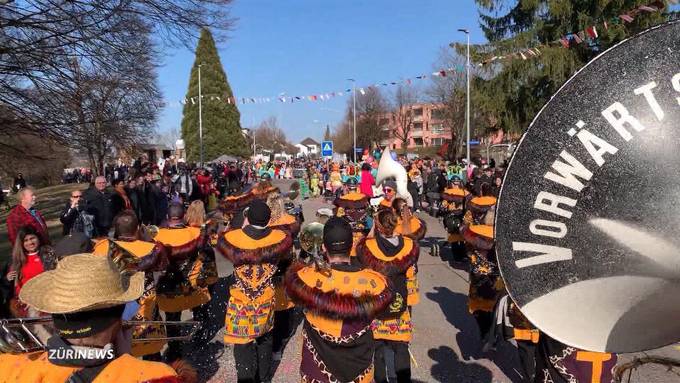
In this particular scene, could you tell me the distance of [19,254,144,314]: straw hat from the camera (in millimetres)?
1649

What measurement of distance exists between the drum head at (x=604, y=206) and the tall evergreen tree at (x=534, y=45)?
13.0 metres

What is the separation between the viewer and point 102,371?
1.64 meters

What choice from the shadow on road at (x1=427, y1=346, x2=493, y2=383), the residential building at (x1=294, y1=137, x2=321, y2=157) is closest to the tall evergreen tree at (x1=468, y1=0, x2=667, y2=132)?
the shadow on road at (x1=427, y1=346, x2=493, y2=383)

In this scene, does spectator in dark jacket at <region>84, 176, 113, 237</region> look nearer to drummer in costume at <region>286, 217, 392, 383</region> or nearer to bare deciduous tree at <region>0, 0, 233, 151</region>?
bare deciduous tree at <region>0, 0, 233, 151</region>

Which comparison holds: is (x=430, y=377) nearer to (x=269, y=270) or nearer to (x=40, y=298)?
(x=269, y=270)

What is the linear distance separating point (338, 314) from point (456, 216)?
6947 millimetres

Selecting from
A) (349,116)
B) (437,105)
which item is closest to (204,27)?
(437,105)

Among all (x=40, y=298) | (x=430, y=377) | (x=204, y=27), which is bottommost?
(x=430, y=377)

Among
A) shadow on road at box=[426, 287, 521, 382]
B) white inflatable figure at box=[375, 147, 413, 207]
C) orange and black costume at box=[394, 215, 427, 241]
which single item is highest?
white inflatable figure at box=[375, 147, 413, 207]

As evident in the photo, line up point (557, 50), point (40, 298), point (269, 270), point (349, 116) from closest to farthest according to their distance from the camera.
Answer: point (40, 298), point (269, 270), point (557, 50), point (349, 116)

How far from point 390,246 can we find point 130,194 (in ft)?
24.7

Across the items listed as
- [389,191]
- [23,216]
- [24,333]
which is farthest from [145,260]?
[389,191]

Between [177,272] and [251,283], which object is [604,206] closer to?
[251,283]

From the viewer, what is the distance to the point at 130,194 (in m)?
9.97
